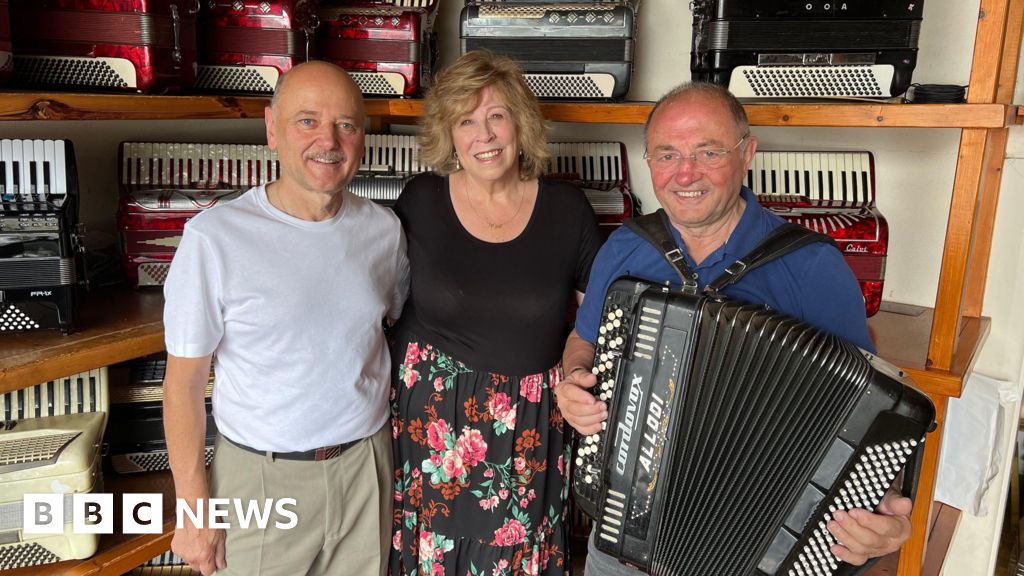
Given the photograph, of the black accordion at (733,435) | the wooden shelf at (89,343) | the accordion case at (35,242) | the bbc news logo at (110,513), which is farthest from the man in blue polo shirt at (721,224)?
the accordion case at (35,242)

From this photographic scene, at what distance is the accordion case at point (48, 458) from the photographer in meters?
1.86

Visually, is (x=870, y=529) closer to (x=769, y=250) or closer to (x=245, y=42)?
(x=769, y=250)

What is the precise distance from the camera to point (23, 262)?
186cm

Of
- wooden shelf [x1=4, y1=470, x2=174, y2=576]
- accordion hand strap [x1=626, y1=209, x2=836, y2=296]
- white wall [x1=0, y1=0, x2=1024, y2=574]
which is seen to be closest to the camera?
accordion hand strap [x1=626, y1=209, x2=836, y2=296]

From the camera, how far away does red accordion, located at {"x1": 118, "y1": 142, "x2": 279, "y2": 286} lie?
2346 millimetres

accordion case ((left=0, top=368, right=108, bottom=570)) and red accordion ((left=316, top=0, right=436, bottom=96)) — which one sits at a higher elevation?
red accordion ((left=316, top=0, right=436, bottom=96))

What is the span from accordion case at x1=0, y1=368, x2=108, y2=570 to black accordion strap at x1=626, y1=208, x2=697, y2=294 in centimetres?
139

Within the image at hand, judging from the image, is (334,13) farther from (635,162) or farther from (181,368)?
(181,368)

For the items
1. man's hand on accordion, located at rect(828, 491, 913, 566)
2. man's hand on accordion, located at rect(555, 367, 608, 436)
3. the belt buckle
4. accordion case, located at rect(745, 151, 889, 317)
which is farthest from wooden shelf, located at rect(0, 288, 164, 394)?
accordion case, located at rect(745, 151, 889, 317)

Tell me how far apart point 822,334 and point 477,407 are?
0.94 meters

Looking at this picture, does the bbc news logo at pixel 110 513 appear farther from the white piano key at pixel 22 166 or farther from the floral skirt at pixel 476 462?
the white piano key at pixel 22 166

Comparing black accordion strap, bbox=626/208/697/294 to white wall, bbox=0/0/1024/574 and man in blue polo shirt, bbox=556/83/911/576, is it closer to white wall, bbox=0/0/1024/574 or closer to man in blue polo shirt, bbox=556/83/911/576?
man in blue polo shirt, bbox=556/83/911/576

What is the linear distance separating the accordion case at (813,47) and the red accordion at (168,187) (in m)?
1.42

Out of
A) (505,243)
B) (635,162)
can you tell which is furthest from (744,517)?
(635,162)
